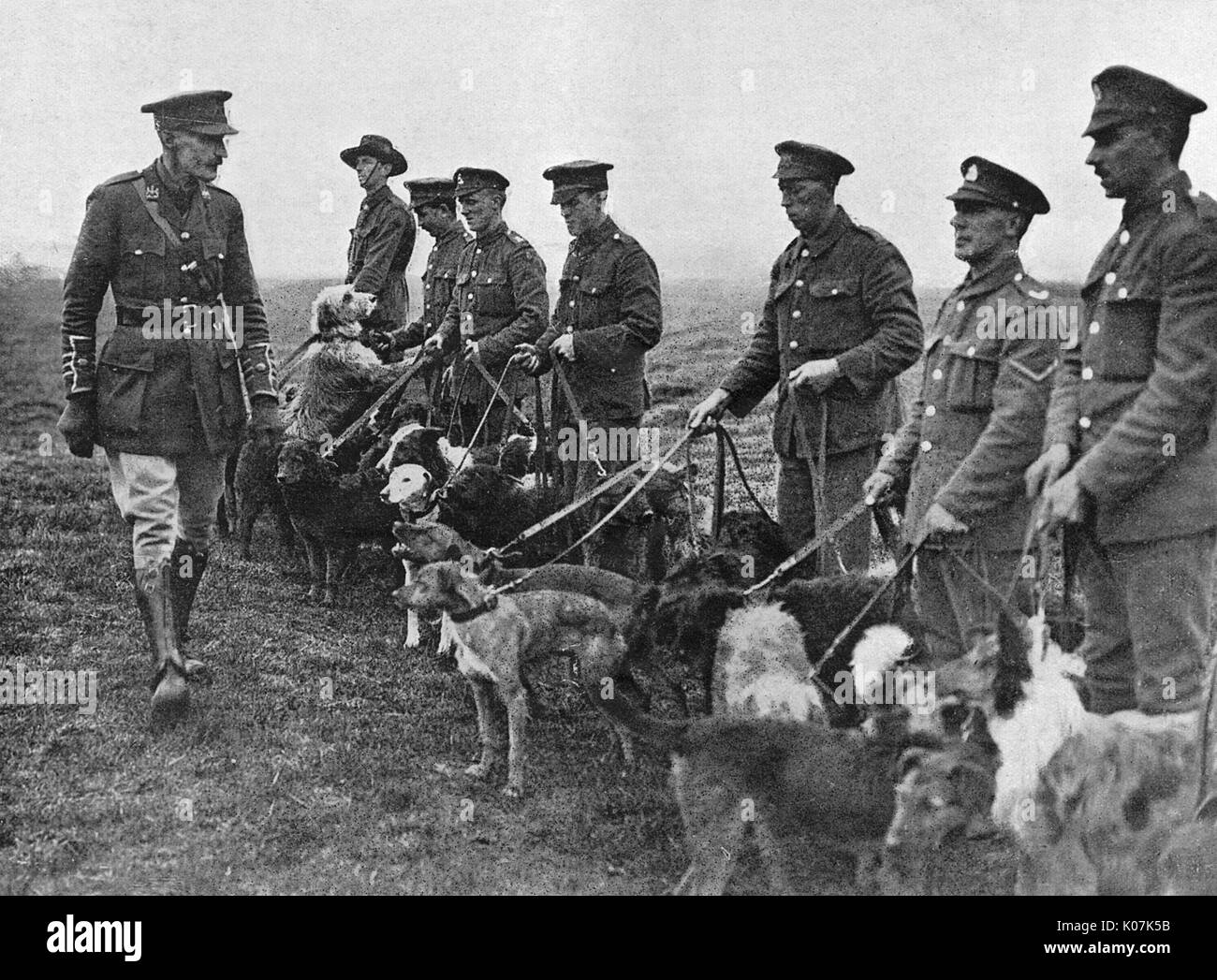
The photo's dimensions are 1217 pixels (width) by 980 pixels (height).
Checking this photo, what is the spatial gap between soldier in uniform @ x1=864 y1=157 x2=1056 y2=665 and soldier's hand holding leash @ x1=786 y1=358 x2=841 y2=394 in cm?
39

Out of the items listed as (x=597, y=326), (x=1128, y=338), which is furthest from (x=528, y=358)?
(x=1128, y=338)

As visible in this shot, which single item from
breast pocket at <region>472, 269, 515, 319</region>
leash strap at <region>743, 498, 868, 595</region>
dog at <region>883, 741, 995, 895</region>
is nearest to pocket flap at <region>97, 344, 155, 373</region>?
breast pocket at <region>472, 269, 515, 319</region>

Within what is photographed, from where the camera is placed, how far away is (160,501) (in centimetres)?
649

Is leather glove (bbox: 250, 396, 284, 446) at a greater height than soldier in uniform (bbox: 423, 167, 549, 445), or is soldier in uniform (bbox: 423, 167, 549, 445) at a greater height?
soldier in uniform (bbox: 423, 167, 549, 445)

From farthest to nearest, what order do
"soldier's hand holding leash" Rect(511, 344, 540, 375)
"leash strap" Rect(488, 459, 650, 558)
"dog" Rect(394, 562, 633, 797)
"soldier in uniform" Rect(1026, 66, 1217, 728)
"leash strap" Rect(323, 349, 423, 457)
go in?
"leash strap" Rect(323, 349, 423, 457), "soldier's hand holding leash" Rect(511, 344, 540, 375), "leash strap" Rect(488, 459, 650, 558), "dog" Rect(394, 562, 633, 797), "soldier in uniform" Rect(1026, 66, 1217, 728)

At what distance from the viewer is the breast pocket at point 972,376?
19.3 ft

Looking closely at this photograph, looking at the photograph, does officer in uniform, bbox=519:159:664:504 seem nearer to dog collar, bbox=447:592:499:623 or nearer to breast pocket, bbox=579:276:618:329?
breast pocket, bbox=579:276:618:329

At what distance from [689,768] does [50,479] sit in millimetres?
3352

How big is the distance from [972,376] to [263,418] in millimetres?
3270

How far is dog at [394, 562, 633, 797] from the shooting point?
6.06m

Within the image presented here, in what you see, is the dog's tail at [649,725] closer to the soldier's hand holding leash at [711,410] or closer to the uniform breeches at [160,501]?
the soldier's hand holding leash at [711,410]

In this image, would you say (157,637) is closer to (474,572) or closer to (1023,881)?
(474,572)

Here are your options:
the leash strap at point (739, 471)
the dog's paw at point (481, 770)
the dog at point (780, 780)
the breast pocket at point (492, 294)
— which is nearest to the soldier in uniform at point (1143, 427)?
the dog at point (780, 780)

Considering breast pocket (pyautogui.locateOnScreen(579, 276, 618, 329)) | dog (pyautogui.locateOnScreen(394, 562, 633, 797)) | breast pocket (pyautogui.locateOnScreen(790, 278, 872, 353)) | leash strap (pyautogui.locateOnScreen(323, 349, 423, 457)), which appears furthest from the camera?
leash strap (pyautogui.locateOnScreen(323, 349, 423, 457))
